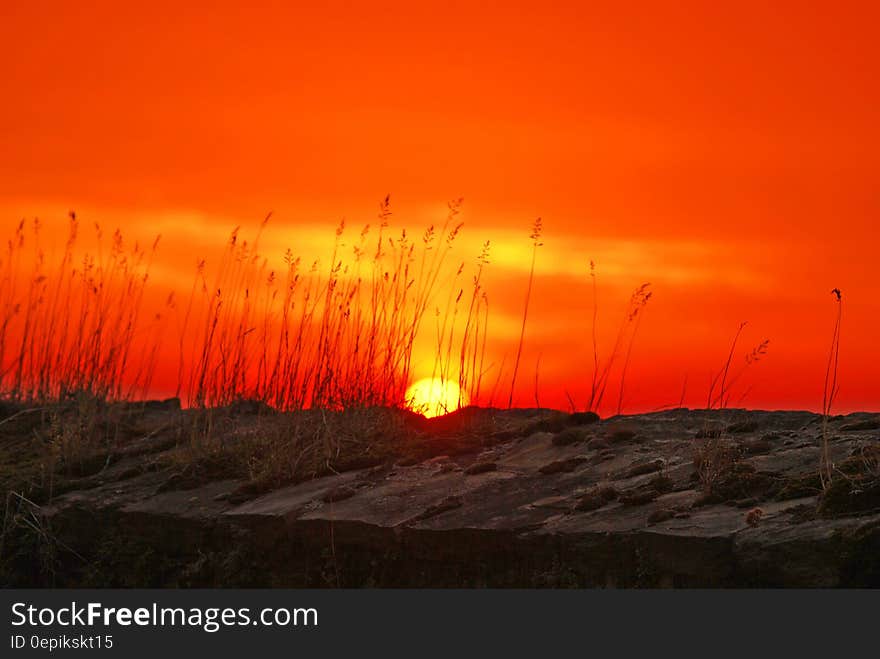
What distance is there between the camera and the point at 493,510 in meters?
5.72

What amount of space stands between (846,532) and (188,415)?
18.9 feet

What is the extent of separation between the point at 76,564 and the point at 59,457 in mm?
1465

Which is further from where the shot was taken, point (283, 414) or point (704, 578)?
point (283, 414)

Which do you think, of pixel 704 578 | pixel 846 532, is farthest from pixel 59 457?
pixel 846 532

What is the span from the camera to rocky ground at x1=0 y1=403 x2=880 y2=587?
4.82 m

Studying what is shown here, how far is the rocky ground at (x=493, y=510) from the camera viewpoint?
4816 millimetres

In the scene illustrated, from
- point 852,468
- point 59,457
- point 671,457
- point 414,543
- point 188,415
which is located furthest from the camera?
point 188,415

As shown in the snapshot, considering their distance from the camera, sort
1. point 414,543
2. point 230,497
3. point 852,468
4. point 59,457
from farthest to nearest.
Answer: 1. point 59,457
2. point 230,497
3. point 414,543
4. point 852,468

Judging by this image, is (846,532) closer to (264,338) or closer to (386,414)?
(386,414)

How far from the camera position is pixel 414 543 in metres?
5.62

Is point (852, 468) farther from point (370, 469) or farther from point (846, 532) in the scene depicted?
point (370, 469)

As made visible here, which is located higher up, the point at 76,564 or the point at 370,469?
the point at 370,469

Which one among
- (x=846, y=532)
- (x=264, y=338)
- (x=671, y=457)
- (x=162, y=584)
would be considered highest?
(x=264, y=338)

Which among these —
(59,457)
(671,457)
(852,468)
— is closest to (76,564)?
(59,457)
